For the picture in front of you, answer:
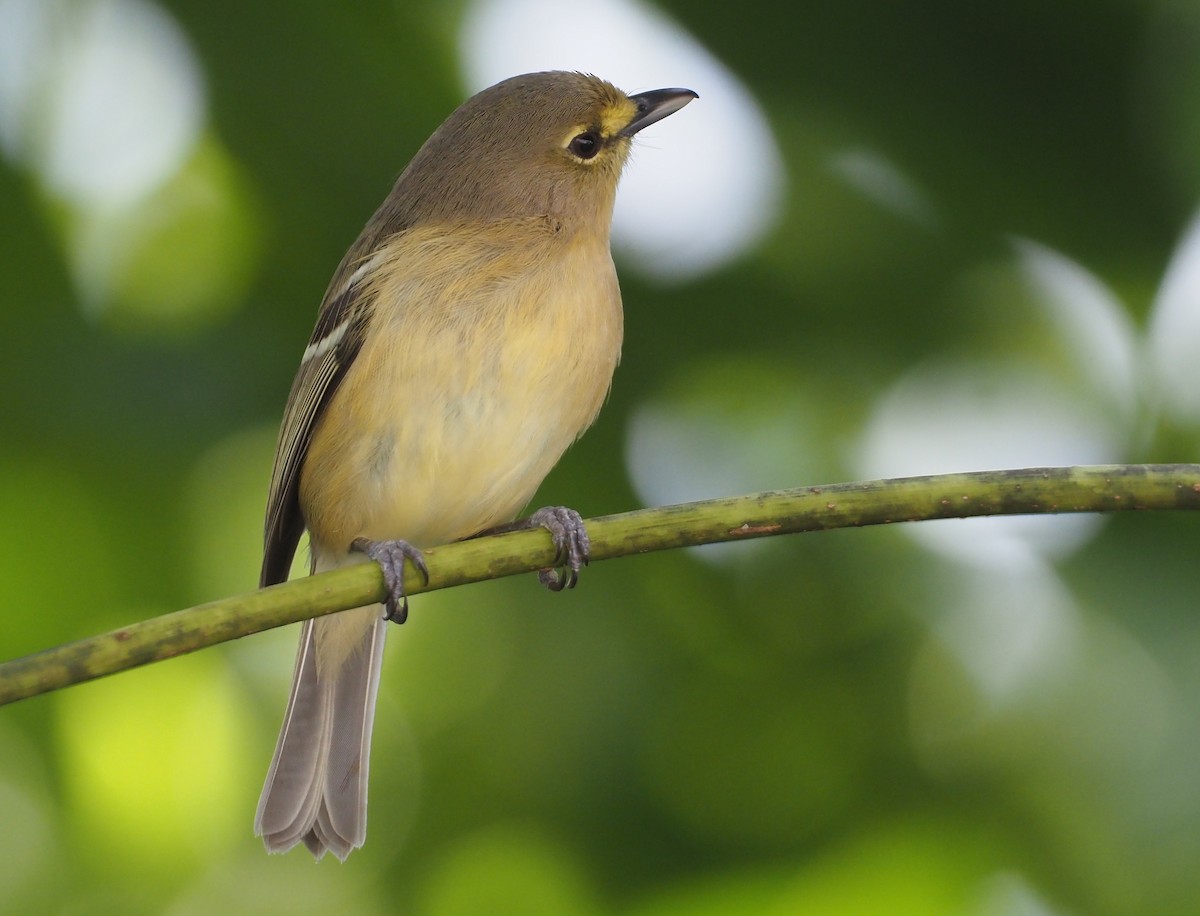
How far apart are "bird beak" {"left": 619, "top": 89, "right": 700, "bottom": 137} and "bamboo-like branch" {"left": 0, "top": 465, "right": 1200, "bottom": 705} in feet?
6.78

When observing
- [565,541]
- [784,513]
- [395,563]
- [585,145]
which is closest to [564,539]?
[565,541]

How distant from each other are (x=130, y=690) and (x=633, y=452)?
172cm

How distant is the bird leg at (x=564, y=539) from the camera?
8.47 feet

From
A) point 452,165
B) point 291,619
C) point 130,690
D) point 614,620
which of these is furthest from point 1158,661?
point 130,690

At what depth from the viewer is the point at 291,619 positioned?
1.77 m

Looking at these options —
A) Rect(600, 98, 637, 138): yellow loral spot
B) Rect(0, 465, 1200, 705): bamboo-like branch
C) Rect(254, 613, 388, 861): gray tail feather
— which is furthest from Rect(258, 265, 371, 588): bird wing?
Rect(0, 465, 1200, 705): bamboo-like branch

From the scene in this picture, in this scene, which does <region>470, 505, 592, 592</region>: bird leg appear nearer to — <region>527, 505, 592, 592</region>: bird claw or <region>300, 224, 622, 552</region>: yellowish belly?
<region>527, 505, 592, 592</region>: bird claw

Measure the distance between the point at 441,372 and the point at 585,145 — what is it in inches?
34.6

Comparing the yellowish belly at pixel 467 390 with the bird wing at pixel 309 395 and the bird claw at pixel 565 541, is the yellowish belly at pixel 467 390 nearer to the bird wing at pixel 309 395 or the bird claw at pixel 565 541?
the bird wing at pixel 309 395

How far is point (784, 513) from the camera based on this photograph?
1758 millimetres

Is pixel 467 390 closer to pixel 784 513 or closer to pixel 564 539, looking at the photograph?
pixel 564 539

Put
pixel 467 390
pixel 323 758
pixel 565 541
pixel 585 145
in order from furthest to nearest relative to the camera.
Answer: pixel 585 145, pixel 323 758, pixel 467 390, pixel 565 541

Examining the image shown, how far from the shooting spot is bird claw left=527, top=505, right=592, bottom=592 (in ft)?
8.48

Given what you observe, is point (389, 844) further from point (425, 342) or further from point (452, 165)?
point (452, 165)
